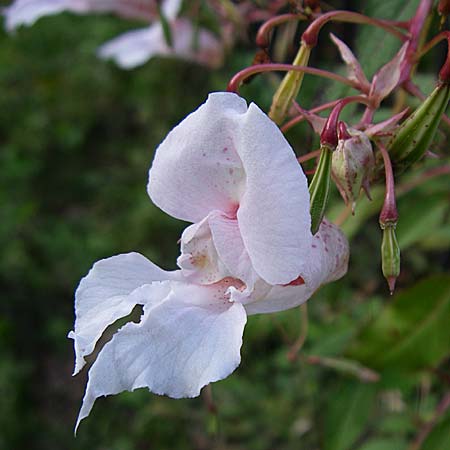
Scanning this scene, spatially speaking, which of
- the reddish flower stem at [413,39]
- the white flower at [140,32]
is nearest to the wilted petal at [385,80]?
the reddish flower stem at [413,39]

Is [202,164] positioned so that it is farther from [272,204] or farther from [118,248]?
[118,248]

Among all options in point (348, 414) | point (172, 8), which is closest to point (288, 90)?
point (348, 414)

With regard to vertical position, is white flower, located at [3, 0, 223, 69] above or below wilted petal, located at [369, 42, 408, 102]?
below

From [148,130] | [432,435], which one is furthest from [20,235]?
[432,435]

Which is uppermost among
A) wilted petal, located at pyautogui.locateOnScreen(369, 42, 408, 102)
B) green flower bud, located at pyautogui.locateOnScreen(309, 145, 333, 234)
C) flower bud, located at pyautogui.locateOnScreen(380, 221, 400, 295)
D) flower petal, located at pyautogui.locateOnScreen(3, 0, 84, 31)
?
wilted petal, located at pyautogui.locateOnScreen(369, 42, 408, 102)

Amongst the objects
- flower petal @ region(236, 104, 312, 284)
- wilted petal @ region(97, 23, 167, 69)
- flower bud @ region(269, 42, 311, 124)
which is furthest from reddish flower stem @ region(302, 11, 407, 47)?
wilted petal @ region(97, 23, 167, 69)

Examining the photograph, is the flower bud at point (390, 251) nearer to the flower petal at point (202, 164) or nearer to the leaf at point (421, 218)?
the flower petal at point (202, 164)

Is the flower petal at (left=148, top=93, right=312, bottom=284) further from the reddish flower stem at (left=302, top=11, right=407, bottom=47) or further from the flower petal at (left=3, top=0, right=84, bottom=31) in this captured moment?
the flower petal at (left=3, top=0, right=84, bottom=31)
